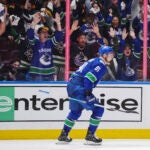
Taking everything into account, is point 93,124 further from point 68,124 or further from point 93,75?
point 93,75

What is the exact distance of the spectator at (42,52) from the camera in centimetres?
711

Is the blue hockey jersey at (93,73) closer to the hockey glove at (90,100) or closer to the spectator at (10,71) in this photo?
the hockey glove at (90,100)

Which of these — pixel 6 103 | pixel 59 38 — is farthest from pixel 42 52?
pixel 6 103

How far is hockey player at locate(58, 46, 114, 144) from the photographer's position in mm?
6402

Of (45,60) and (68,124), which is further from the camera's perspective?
(45,60)

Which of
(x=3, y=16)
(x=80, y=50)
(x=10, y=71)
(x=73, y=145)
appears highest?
(x=3, y=16)

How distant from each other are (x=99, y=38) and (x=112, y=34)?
0.59 ft

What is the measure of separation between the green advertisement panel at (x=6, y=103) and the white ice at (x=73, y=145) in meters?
0.31

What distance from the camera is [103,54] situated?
21.4 feet

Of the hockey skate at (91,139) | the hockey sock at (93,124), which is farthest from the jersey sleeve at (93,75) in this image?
the hockey skate at (91,139)

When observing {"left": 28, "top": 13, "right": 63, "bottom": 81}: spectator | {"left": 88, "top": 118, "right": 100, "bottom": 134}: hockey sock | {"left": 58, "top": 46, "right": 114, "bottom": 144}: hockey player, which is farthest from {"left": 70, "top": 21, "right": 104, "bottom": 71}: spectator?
{"left": 88, "top": 118, "right": 100, "bottom": 134}: hockey sock

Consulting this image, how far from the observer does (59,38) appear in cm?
721

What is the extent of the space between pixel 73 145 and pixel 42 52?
125 centimetres

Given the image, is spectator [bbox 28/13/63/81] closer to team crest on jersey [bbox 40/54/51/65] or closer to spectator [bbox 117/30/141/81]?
team crest on jersey [bbox 40/54/51/65]
